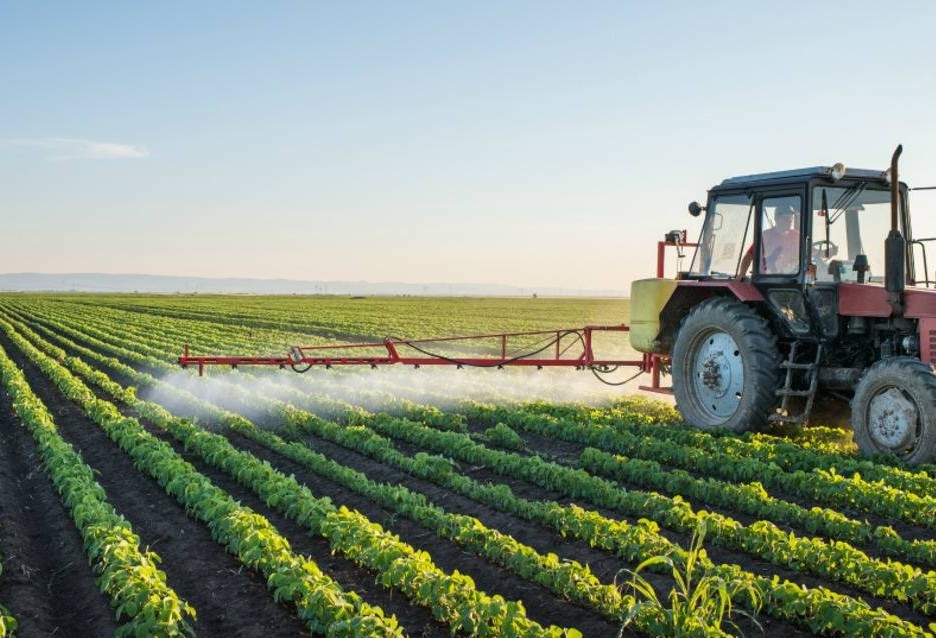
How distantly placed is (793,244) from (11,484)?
7636 mm

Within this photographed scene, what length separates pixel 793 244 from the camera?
8.77 m

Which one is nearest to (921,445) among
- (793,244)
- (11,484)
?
(793,244)

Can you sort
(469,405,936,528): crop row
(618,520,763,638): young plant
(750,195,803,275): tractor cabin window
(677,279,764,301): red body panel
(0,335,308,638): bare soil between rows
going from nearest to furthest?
(618,520,763,638): young plant < (0,335,308,638): bare soil between rows < (469,405,936,528): crop row < (750,195,803,275): tractor cabin window < (677,279,764,301): red body panel

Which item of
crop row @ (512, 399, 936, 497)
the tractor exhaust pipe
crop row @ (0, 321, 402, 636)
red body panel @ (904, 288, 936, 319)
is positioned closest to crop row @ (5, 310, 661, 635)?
crop row @ (0, 321, 402, 636)

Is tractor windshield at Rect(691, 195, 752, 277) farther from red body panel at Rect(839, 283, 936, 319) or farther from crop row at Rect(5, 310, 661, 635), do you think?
crop row at Rect(5, 310, 661, 635)

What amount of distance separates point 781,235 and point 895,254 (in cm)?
168

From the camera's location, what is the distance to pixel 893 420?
25.5 ft

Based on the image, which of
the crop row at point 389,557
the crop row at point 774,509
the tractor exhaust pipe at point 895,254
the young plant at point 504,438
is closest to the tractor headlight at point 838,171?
the tractor exhaust pipe at point 895,254

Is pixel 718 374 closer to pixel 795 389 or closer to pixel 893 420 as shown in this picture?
pixel 795 389

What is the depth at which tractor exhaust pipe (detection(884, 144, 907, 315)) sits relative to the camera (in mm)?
7230

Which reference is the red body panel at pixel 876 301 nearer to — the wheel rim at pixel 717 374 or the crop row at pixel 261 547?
the wheel rim at pixel 717 374

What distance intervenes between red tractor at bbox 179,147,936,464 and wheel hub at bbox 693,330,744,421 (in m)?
0.01

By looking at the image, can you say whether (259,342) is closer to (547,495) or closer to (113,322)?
(113,322)

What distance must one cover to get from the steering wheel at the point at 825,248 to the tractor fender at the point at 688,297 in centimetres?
76
